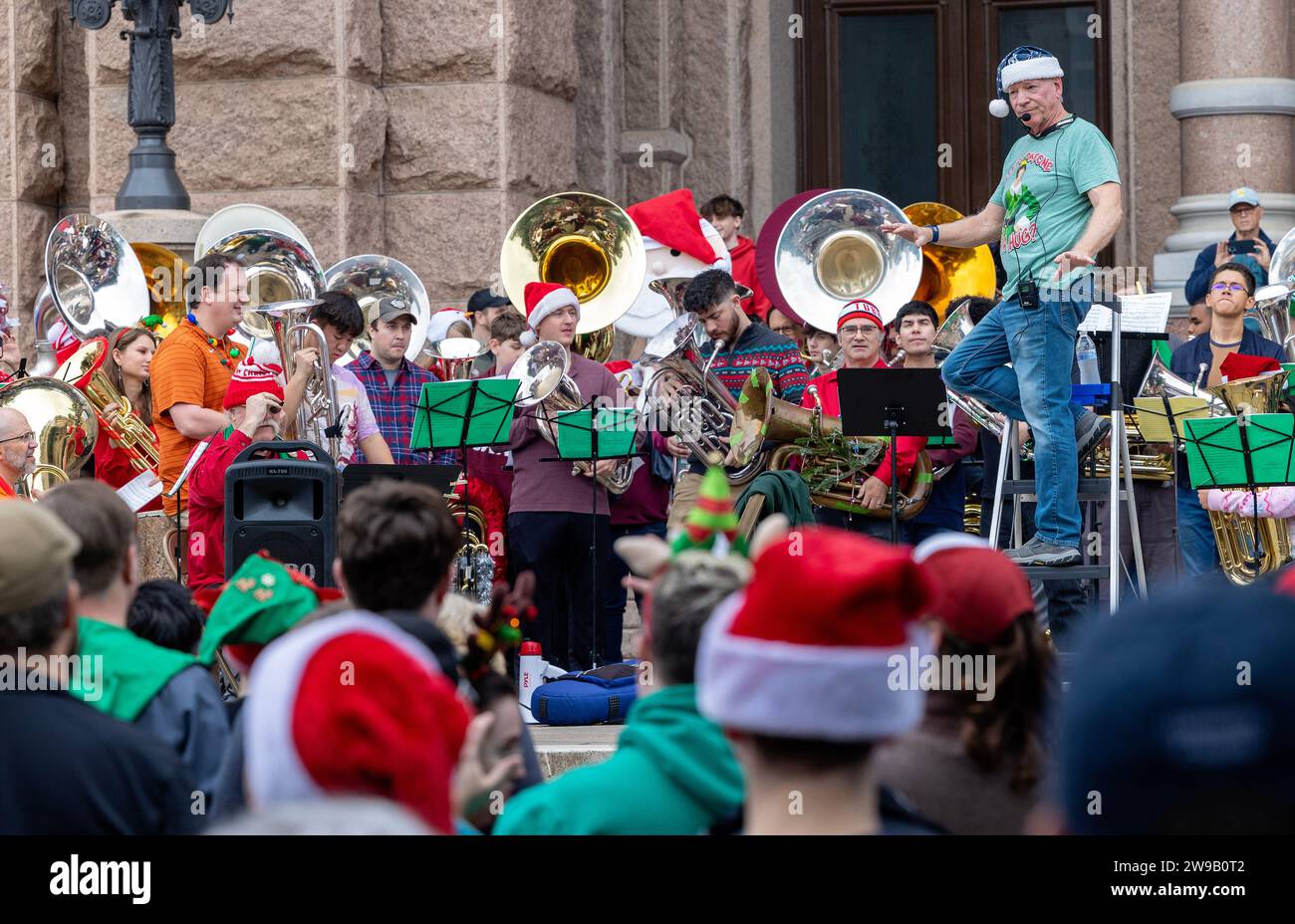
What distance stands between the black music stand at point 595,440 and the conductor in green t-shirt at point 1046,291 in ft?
4.93

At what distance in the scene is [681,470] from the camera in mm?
8734

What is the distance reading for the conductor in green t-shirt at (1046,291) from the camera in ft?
23.4

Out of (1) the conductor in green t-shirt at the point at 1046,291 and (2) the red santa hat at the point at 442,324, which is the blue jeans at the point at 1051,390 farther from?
(2) the red santa hat at the point at 442,324

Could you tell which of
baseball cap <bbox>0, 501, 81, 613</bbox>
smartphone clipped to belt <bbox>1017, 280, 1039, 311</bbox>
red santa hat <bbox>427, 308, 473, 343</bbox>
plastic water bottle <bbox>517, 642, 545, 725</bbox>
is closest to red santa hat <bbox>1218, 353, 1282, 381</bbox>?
smartphone clipped to belt <bbox>1017, 280, 1039, 311</bbox>

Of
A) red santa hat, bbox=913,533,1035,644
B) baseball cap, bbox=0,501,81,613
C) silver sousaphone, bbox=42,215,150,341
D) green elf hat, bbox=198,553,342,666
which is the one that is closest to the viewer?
baseball cap, bbox=0,501,81,613

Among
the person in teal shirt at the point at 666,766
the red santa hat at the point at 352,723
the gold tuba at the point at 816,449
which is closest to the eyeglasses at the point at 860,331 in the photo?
the gold tuba at the point at 816,449

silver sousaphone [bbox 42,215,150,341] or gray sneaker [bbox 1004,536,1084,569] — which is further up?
silver sousaphone [bbox 42,215,150,341]

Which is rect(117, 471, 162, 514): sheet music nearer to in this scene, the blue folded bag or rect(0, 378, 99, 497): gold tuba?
rect(0, 378, 99, 497): gold tuba

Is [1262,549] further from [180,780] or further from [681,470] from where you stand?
[180,780]

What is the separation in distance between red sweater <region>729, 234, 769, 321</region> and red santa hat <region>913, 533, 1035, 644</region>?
23.7 ft

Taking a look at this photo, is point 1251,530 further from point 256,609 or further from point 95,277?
point 95,277

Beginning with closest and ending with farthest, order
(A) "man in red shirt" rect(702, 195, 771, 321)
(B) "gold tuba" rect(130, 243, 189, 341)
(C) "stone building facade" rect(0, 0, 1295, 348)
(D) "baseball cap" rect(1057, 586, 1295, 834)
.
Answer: (D) "baseball cap" rect(1057, 586, 1295, 834)
(B) "gold tuba" rect(130, 243, 189, 341)
(C) "stone building facade" rect(0, 0, 1295, 348)
(A) "man in red shirt" rect(702, 195, 771, 321)

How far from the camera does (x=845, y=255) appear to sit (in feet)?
31.9

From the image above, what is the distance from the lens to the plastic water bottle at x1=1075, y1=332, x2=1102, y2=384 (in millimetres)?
7500
